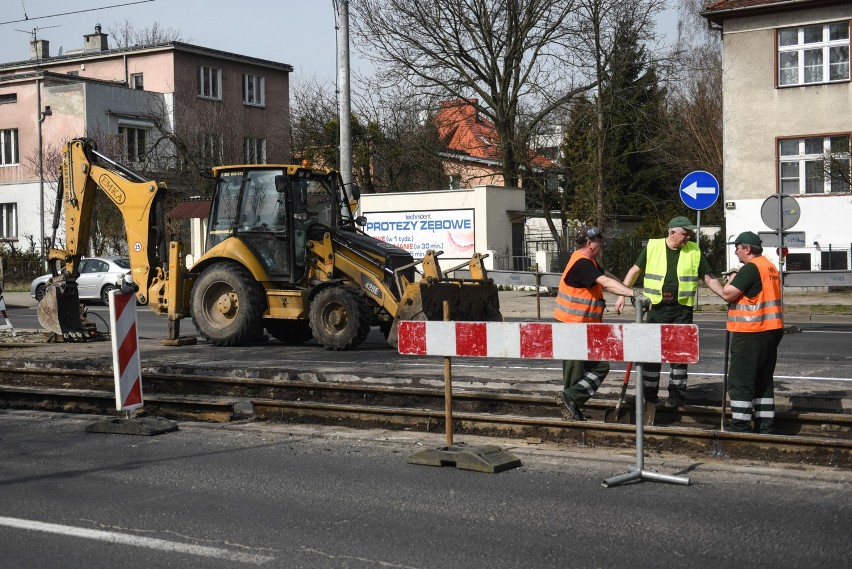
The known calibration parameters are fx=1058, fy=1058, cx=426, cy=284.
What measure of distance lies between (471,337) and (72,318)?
11.1 metres

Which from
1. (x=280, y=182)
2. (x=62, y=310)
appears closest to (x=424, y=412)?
(x=280, y=182)

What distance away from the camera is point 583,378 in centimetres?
930

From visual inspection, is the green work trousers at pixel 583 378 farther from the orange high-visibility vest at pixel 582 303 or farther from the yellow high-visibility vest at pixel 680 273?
the yellow high-visibility vest at pixel 680 273

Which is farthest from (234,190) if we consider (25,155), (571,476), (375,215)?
(25,155)

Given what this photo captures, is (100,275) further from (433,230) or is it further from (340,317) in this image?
(340,317)

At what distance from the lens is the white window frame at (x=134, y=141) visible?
4453 centimetres

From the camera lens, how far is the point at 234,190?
53.4ft

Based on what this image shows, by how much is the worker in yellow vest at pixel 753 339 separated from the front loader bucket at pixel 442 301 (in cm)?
600

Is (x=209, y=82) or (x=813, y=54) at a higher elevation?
(x=209, y=82)

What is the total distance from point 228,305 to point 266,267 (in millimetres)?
864

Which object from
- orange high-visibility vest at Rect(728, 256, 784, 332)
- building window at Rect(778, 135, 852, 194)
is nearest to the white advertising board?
building window at Rect(778, 135, 852, 194)

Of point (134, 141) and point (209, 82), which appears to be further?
point (209, 82)

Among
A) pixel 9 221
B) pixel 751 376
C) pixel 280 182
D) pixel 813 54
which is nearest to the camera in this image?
pixel 751 376

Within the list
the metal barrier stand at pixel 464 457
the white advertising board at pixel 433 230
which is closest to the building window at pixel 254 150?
the white advertising board at pixel 433 230
